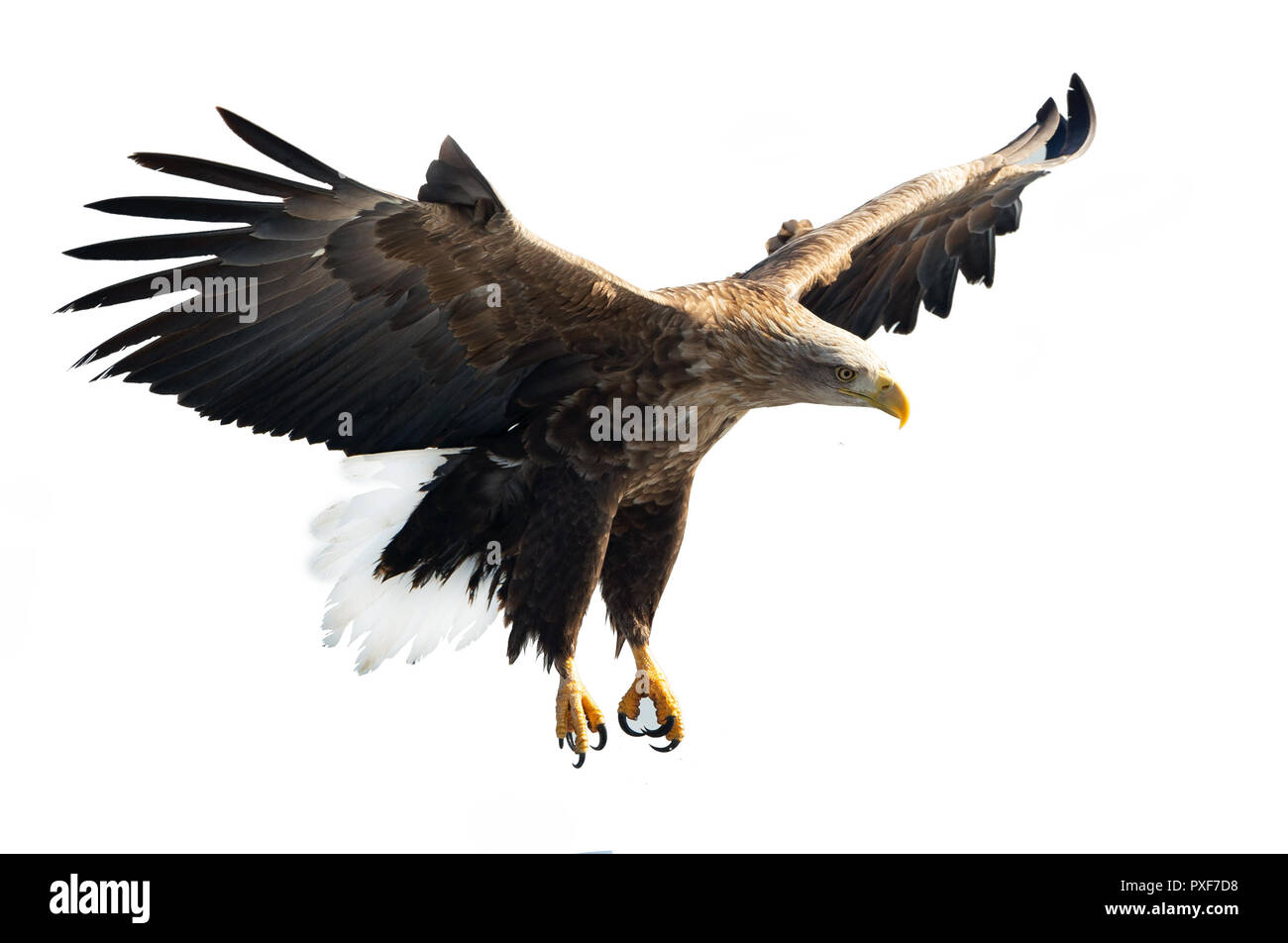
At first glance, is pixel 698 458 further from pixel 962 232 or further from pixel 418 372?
pixel 962 232

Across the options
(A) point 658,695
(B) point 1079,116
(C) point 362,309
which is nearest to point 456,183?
(C) point 362,309

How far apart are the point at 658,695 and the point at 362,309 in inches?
73.7

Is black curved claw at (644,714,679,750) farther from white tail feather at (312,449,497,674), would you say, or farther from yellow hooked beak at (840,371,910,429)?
yellow hooked beak at (840,371,910,429)

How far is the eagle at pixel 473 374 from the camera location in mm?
4273

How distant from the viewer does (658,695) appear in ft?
18.0

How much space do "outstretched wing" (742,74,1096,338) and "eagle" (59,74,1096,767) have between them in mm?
54

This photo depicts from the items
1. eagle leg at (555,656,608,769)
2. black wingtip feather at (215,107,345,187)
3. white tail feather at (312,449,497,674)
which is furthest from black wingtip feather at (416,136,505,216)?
eagle leg at (555,656,608,769)

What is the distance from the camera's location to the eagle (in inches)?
168

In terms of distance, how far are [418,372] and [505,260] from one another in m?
0.55

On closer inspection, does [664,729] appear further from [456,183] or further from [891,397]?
[456,183]

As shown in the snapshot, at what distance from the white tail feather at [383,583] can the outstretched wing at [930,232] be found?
5.08 feet

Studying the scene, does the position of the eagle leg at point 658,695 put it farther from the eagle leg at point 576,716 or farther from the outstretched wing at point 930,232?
the outstretched wing at point 930,232

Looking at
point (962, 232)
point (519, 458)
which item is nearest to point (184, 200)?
point (519, 458)

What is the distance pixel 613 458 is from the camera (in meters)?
4.80
